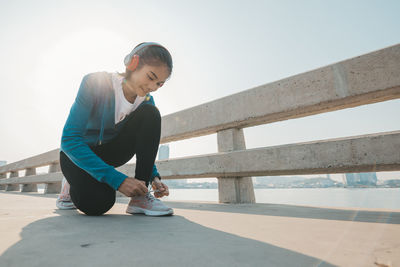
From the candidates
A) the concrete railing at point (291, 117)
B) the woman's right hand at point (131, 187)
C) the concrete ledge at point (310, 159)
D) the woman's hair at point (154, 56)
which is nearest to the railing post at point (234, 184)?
the concrete railing at point (291, 117)

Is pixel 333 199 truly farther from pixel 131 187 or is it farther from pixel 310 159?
pixel 131 187

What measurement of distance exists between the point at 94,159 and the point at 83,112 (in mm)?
318

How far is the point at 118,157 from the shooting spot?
1.66m

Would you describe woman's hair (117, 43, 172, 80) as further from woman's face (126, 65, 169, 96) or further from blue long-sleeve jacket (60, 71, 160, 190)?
blue long-sleeve jacket (60, 71, 160, 190)

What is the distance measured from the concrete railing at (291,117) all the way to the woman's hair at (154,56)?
131 centimetres

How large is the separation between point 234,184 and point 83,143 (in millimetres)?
1690

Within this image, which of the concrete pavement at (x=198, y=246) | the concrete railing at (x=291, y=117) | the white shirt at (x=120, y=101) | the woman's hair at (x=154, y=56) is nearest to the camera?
the concrete pavement at (x=198, y=246)

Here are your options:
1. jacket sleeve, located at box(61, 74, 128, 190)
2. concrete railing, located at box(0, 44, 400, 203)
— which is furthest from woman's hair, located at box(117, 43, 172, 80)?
concrete railing, located at box(0, 44, 400, 203)

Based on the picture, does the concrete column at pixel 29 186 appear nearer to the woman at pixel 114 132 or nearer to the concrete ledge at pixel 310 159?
the concrete ledge at pixel 310 159

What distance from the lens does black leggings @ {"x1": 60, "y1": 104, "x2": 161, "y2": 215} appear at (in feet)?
4.36

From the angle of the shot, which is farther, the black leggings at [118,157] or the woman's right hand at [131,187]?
the black leggings at [118,157]

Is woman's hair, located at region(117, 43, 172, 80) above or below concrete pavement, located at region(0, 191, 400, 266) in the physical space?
above

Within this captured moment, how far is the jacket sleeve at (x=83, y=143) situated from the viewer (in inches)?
42.9

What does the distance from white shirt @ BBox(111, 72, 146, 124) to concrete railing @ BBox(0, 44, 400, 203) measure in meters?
1.23
